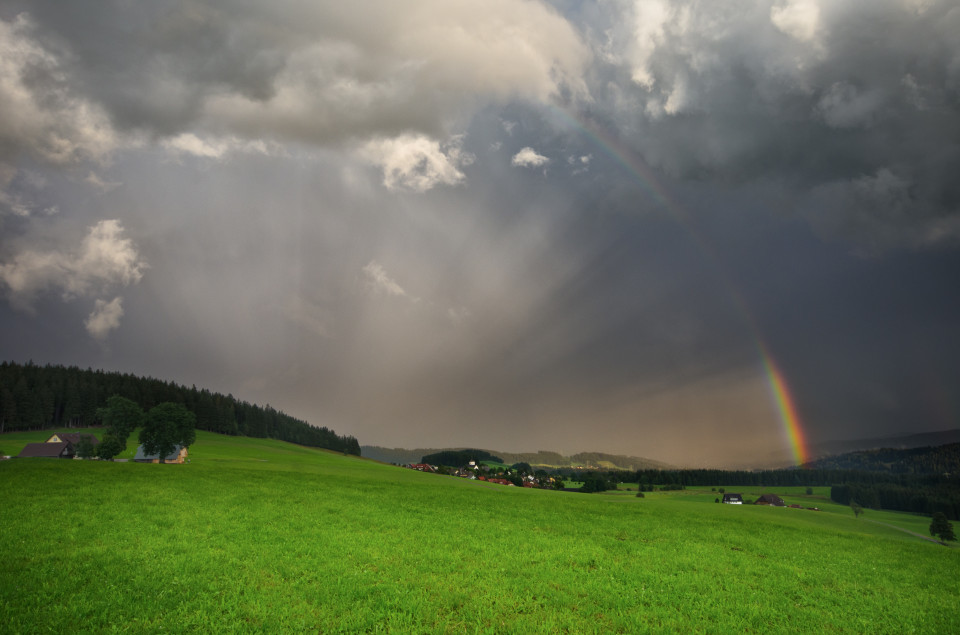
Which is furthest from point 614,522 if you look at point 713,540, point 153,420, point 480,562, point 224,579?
point 153,420

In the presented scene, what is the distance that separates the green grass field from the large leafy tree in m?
64.6

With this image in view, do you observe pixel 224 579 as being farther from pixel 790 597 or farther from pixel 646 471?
pixel 646 471

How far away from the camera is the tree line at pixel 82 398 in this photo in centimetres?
12788

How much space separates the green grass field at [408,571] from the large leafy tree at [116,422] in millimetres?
64637

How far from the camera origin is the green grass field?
10773 mm

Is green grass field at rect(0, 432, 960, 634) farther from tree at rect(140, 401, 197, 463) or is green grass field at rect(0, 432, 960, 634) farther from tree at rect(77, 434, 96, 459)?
tree at rect(77, 434, 96, 459)

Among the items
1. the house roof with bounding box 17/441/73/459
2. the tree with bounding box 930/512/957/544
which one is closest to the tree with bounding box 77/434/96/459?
the house roof with bounding box 17/441/73/459

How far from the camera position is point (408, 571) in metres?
14.1

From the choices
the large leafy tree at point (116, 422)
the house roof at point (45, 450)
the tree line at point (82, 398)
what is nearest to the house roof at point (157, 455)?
the large leafy tree at point (116, 422)

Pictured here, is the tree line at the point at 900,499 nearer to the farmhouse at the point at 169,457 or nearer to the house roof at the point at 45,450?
the farmhouse at the point at 169,457

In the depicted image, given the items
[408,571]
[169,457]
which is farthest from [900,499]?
[169,457]

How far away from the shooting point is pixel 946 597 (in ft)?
56.0

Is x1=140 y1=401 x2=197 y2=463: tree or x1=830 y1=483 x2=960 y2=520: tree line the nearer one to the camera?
x1=140 y1=401 x2=197 y2=463: tree

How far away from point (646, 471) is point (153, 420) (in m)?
178
